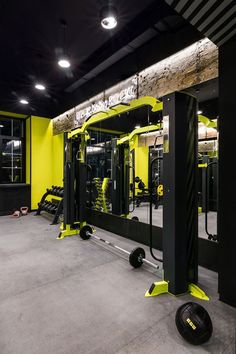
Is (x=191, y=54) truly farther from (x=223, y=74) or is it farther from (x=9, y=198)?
(x=9, y=198)

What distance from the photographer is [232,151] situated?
2289 millimetres

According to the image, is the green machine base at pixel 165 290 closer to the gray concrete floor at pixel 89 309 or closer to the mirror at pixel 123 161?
the gray concrete floor at pixel 89 309

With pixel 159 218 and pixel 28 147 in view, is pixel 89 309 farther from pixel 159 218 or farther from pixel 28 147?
pixel 28 147

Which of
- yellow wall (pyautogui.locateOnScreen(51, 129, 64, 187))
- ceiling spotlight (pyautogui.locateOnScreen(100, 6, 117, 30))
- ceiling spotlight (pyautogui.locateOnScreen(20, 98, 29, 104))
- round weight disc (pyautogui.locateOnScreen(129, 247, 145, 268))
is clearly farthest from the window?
round weight disc (pyautogui.locateOnScreen(129, 247, 145, 268))

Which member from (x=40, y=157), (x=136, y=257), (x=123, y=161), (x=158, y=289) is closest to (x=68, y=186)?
(x=123, y=161)

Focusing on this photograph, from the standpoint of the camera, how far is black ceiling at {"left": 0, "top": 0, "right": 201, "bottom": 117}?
3.09 m

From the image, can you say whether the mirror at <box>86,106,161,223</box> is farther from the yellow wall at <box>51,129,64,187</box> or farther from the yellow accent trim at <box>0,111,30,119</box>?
the yellow accent trim at <box>0,111,30,119</box>

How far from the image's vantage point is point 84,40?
3.80m

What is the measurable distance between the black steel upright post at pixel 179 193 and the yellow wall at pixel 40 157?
645 cm

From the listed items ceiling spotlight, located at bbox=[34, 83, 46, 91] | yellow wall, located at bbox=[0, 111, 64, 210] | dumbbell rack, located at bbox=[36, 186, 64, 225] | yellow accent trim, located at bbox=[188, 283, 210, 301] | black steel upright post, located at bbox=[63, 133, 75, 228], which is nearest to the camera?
yellow accent trim, located at bbox=[188, 283, 210, 301]

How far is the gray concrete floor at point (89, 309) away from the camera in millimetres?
1745

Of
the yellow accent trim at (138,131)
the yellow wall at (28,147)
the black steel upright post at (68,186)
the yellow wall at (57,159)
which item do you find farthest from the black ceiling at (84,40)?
the yellow wall at (57,159)

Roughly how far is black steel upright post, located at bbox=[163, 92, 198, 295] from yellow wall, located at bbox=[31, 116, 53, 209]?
6.45 meters

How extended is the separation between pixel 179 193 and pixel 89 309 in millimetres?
1679
